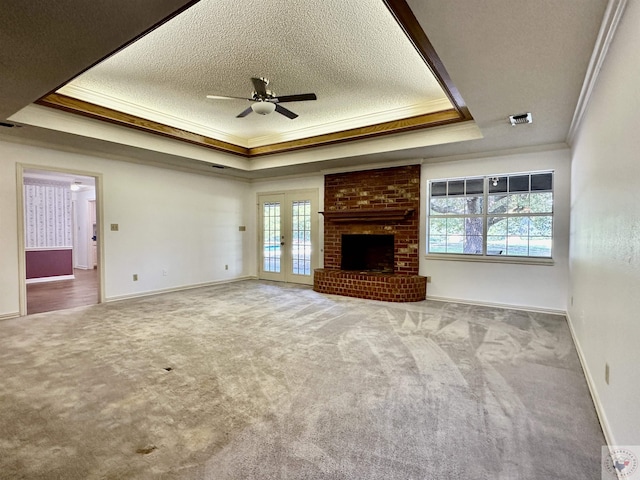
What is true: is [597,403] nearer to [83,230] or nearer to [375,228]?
[375,228]

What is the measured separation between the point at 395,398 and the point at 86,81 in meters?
4.64

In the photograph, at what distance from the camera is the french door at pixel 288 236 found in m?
6.91

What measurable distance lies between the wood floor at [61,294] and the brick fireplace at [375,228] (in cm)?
412

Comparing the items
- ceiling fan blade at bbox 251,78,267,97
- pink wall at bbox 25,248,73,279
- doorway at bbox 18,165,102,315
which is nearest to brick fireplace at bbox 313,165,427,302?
ceiling fan blade at bbox 251,78,267,97

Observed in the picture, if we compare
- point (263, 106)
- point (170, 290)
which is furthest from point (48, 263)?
point (263, 106)

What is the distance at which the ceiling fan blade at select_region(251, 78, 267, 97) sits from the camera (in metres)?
3.22

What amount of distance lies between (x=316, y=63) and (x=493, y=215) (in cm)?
362

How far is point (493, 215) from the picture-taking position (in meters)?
5.06

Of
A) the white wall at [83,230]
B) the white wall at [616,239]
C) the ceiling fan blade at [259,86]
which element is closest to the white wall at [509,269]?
the white wall at [616,239]

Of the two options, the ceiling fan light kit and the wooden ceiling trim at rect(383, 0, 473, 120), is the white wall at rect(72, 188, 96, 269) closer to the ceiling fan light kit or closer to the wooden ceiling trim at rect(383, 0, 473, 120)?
the ceiling fan light kit

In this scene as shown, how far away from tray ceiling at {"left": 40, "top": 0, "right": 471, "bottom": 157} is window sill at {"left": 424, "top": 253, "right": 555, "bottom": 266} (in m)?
2.20

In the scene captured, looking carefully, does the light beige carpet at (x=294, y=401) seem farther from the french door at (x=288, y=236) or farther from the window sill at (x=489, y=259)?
the french door at (x=288, y=236)

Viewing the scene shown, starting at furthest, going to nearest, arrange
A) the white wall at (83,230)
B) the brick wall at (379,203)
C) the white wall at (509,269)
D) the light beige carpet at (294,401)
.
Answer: the white wall at (83,230) < the brick wall at (379,203) < the white wall at (509,269) < the light beige carpet at (294,401)

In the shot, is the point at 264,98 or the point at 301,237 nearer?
the point at 264,98
